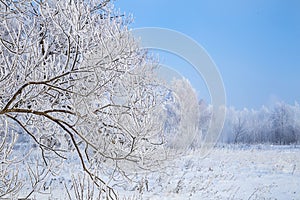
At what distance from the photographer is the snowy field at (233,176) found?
4.30m

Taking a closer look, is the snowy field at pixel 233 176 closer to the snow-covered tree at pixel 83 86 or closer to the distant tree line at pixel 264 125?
the distant tree line at pixel 264 125

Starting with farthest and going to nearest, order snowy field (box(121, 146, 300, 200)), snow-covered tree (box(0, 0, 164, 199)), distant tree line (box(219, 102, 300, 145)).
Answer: distant tree line (box(219, 102, 300, 145)) < snowy field (box(121, 146, 300, 200)) < snow-covered tree (box(0, 0, 164, 199))

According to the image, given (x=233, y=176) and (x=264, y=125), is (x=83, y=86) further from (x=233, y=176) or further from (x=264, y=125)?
(x=264, y=125)

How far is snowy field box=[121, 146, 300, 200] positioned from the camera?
4.30m

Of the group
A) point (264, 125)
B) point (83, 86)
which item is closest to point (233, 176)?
point (264, 125)

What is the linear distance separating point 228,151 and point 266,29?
7452mm

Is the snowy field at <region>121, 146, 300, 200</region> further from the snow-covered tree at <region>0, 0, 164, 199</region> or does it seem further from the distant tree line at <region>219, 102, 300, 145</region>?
the snow-covered tree at <region>0, 0, 164, 199</region>

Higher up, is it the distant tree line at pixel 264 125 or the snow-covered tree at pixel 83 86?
the distant tree line at pixel 264 125

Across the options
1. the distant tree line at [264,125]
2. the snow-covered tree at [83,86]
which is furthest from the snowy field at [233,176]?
the snow-covered tree at [83,86]

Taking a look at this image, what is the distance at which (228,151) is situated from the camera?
7.00 metres

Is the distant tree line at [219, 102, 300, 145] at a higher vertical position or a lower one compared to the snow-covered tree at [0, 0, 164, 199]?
higher

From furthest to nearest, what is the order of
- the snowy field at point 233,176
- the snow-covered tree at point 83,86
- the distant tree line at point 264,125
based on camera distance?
the distant tree line at point 264,125, the snowy field at point 233,176, the snow-covered tree at point 83,86

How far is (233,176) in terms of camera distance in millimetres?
5398

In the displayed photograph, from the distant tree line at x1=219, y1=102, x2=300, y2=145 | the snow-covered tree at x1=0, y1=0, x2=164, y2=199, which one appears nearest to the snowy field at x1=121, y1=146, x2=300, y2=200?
the distant tree line at x1=219, y1=102, x2=300, y2=145
